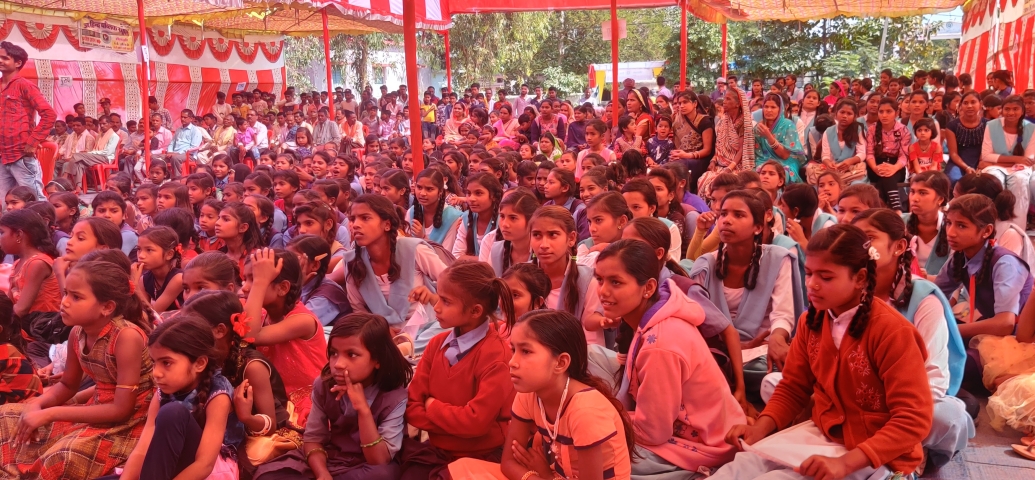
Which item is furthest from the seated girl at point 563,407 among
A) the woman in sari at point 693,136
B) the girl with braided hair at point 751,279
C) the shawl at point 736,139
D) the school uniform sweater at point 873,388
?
the woman in sari at point 693,136

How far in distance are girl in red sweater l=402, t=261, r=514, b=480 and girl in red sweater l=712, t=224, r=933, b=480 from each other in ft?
2.49

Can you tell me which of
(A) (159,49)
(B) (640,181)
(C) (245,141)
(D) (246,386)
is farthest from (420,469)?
(A) (159,49)

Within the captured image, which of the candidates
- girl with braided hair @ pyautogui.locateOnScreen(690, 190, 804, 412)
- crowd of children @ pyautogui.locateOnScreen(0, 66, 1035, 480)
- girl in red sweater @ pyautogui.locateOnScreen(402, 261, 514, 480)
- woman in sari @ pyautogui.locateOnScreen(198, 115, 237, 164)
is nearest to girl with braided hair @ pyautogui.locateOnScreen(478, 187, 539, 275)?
crowd of children @ pyautogui.locateOnScreen(0, 66, 1035, 480)

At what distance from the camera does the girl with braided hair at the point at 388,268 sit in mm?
4180

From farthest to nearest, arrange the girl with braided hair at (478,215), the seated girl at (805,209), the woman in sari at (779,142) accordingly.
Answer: the woman in sari at (779,142)
the girl with braided hair at (478,215)
the seated girl at (805,209)

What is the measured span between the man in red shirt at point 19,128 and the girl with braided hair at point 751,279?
6.10m

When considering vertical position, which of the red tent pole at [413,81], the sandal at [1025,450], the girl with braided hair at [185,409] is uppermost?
the red tent pole at [413,81]

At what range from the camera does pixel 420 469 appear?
2861 mm

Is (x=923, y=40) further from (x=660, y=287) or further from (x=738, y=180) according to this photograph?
(x=660, y=287)

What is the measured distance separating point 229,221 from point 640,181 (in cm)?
230

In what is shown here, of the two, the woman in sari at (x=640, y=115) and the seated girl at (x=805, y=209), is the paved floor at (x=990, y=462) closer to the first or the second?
the seated girl at (x=805, y=209)

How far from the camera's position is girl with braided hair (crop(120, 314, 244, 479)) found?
2572mm

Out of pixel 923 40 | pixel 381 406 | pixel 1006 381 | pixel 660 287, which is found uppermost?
pixel 923 40

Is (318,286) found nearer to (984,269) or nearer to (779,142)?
(984,269)
